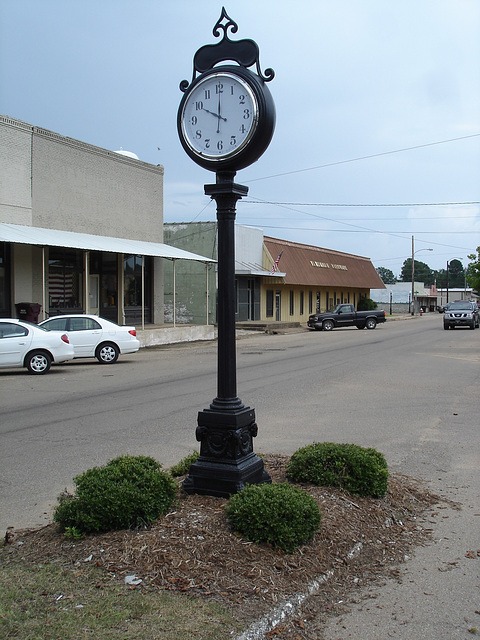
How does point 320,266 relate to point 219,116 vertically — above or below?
above

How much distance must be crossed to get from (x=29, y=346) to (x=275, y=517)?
44.8 feet

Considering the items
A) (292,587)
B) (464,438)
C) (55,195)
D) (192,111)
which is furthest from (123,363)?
(292,587)

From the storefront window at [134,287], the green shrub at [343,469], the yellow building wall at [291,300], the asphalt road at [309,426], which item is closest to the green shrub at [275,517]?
the asphalt road at [309,426]

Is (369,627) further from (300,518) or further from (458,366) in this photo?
(458,366)

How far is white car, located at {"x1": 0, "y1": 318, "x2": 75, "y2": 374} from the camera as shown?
1638 centimetres

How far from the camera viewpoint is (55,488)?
6.33 meters

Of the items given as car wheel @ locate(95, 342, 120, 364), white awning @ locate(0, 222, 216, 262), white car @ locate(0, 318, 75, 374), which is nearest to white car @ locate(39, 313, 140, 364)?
car wheel @ locate(95, 342, 120, 364)

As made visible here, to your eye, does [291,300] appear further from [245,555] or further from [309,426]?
[245,555]

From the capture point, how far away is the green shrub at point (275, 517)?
4.18 meters

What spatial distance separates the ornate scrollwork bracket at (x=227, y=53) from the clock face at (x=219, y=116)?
152 millimetres

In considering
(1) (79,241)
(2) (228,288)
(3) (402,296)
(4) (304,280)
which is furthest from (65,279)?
(3) (402,296)

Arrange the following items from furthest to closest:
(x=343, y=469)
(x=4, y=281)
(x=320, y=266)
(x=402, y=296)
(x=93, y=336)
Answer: (x=402, y=296)
(x=320, y=266)
(x=4, y=281)
(x=93, y=336)
(x=343, y=469)

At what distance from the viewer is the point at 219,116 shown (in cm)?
522

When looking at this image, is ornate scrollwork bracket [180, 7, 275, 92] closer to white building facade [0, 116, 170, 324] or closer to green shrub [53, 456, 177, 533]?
green shrub [53, 456, 177, 533]
